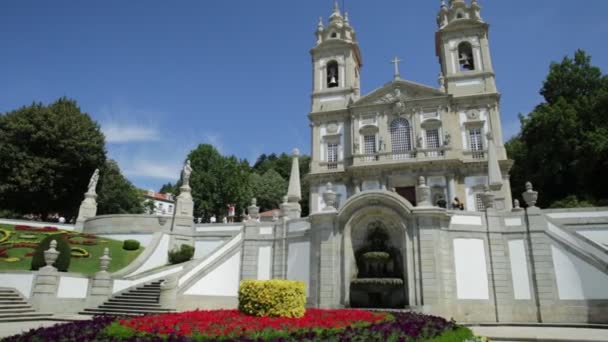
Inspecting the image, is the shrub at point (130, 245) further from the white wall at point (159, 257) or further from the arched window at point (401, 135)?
the arched window at point (401, 135)

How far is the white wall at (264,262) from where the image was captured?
60.3ft

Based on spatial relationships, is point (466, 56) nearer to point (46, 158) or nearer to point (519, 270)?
point (519, 270)

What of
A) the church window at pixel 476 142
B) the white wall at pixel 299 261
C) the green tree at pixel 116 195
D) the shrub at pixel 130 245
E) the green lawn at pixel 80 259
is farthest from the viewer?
the green tree at pixel 116 195

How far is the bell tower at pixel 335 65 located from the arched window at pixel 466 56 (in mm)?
9518

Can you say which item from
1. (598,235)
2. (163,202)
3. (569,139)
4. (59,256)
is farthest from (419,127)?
(163,202)

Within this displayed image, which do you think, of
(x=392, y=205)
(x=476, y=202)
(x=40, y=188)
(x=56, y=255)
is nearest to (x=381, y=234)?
(x=392, y=205)

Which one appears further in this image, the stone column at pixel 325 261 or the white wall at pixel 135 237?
the white wall at pixel 135 237

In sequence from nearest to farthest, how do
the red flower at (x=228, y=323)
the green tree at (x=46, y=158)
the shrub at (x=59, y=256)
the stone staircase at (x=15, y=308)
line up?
Answer: the red flower at (x=228, y=323)
the stone staircase at (x=15, y=308)
the shrub at (x=59, y=256)
the green tree at (x=46, y=158)

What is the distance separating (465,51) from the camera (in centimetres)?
3531

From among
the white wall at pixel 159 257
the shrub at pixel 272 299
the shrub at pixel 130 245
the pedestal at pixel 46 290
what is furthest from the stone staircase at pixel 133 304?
the shrub at pixel 272 299

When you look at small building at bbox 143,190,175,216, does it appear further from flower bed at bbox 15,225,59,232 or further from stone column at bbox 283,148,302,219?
stone column at bbox 283,148,302,219

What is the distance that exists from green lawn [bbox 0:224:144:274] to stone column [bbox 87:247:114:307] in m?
2.14

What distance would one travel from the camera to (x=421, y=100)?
32.8 m

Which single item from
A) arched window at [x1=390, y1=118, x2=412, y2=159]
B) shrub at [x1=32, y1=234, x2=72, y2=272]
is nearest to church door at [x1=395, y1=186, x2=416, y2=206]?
arched window at [x1=390, y1=118, x2=412, y2=159]
